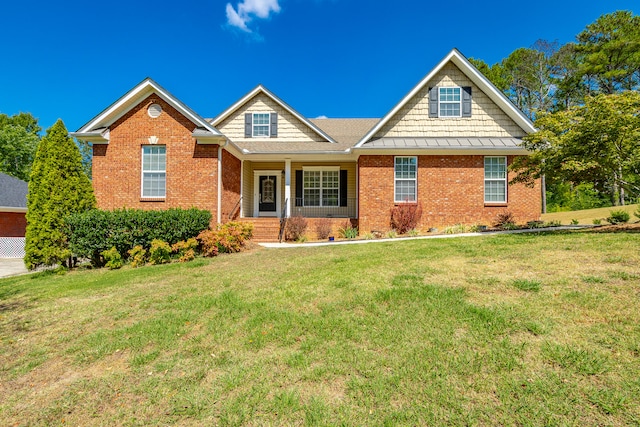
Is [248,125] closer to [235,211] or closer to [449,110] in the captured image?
[235,211]

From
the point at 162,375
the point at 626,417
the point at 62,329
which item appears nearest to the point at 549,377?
the point at 626,417

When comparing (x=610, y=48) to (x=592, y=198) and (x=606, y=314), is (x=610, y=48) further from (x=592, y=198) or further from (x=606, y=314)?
(x=606, y=314)

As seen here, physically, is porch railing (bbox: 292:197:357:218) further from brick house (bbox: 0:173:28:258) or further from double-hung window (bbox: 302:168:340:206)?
brick house (bbox: 0:173:28:258)

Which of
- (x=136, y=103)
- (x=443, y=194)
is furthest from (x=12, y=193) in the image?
(x=443, y=194)

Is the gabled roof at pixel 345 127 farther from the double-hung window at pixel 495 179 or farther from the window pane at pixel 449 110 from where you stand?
the double-hung window at pixel 495 179

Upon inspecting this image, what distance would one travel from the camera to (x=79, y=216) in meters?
9.63

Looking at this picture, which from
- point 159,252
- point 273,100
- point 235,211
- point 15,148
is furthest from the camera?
point 15,148

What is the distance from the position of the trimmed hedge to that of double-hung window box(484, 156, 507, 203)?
457 inches

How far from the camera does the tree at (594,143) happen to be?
837cm

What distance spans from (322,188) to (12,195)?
797 inches

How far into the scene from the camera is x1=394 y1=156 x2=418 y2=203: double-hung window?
13.5 meters

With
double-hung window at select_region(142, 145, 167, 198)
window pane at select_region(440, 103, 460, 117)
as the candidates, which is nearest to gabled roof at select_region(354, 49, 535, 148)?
window pane at select_region(440, 103, 460, 117)

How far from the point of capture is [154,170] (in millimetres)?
12586

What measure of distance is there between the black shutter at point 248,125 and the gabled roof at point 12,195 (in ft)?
49.9
